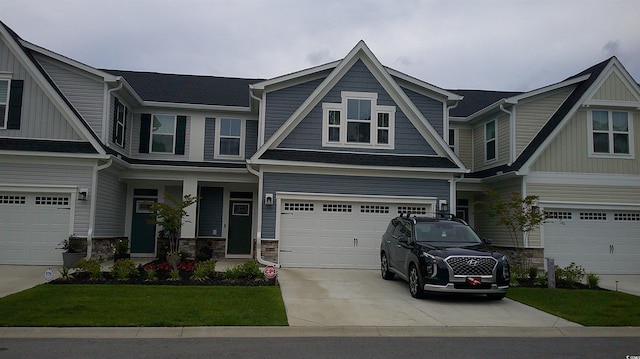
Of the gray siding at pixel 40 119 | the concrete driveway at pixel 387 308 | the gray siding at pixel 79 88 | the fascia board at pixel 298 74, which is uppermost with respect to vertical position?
the fascia board at pixel 298 74

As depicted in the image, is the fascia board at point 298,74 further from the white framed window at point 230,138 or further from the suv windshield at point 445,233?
the suv windshield at point 445,233

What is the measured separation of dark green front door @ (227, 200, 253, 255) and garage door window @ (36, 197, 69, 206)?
6071mm

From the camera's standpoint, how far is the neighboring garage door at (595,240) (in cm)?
1733

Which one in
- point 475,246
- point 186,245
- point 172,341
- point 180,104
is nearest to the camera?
point 172,341

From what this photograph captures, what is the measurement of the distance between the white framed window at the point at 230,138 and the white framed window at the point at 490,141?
9532 millimetres

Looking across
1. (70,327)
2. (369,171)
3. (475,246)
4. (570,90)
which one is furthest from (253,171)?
(570,90)

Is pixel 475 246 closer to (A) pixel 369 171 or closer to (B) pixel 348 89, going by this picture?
(A) pixel 369 171

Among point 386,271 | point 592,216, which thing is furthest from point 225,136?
point 592,216

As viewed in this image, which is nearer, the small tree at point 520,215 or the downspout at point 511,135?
the small tree at point 520,215

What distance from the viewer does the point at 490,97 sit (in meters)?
23.7

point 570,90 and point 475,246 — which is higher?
point 570,90

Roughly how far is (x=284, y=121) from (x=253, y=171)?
211 centimetres

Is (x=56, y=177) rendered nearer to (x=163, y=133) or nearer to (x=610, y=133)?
(x=163, y=133)

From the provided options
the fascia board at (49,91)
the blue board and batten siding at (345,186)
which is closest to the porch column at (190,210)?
the fascia board at (49,91)
